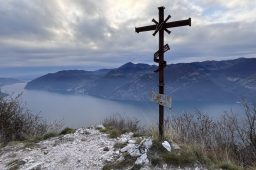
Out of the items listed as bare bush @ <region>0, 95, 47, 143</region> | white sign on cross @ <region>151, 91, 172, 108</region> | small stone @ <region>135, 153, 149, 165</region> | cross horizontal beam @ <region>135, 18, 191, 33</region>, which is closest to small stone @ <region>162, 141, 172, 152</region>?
small stone @ <region>135, 153, 149, 165</region>

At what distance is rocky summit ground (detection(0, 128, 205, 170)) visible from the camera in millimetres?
9641

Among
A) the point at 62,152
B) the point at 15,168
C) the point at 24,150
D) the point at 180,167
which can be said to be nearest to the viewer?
the point at 180,167

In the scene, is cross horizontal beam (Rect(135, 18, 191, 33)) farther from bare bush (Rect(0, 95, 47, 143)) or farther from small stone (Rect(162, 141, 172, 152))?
bare bush (Rect(0, 95, 47, 143))

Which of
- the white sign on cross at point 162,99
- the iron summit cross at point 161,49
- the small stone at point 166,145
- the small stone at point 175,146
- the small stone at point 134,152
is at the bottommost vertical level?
the small stone at point 134,152

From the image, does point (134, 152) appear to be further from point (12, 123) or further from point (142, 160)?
point (12, 123)

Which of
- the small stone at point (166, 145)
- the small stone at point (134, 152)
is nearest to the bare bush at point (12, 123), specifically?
the small stone at point (134, 152)

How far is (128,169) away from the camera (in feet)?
29.4

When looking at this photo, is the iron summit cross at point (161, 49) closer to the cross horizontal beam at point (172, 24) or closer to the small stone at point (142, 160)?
the cross horizontal beam at point (172, 24)

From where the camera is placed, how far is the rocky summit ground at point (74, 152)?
9641mm

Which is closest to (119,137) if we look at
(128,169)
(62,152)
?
(62,152)

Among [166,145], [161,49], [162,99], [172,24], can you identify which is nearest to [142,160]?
[166,145]

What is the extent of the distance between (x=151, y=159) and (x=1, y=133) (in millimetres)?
9528

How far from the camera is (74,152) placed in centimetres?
1089

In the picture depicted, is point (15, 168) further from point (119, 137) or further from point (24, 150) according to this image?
point (119, 137)
